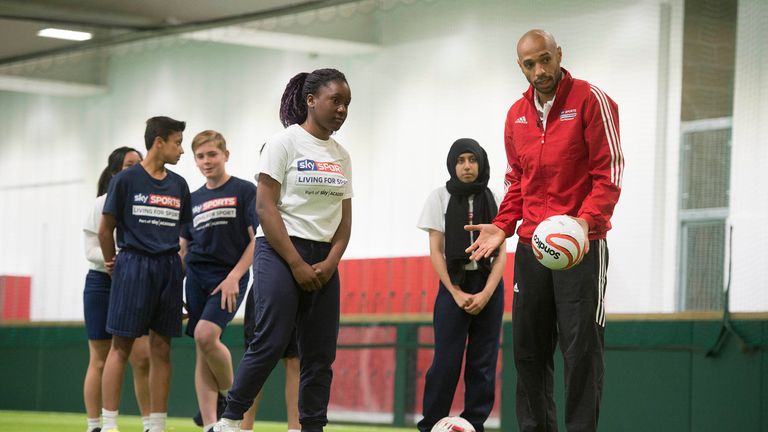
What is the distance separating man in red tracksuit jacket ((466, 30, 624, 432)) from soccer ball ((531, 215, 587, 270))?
7 centimetres

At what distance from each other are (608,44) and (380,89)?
A: 213 cm

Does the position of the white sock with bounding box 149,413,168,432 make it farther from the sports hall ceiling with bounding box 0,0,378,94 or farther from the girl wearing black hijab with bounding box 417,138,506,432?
the sports hall ceiling with bounding box 0,0,378,94

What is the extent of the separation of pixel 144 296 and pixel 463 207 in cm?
176

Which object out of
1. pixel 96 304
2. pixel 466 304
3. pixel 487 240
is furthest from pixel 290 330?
pixel 96 304

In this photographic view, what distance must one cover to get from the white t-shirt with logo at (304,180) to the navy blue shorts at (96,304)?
2.22 m

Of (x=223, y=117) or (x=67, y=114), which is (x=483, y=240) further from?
(x=67, y=114)

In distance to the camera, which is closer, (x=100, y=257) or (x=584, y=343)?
(x=584, y=343)

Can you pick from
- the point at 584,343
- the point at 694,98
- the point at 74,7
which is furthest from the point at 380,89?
the point at 584,343

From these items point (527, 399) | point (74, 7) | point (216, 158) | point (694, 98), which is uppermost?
point (74, 7)

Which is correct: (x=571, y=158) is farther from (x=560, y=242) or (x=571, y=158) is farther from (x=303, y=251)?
(x=303, y=251)

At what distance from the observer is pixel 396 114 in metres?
8.95

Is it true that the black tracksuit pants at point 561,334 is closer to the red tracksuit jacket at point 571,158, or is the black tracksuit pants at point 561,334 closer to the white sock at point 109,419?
the red tracksuit jacket at point 571,158

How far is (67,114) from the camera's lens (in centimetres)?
1198

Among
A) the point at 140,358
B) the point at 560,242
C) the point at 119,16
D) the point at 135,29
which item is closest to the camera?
the point at 560,242
